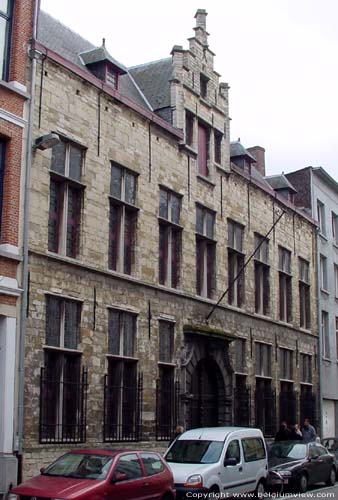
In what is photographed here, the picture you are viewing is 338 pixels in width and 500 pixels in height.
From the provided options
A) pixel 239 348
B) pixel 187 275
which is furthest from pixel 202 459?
pixel 239 348

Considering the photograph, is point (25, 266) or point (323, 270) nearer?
point (25, 266)

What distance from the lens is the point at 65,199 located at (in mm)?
18188

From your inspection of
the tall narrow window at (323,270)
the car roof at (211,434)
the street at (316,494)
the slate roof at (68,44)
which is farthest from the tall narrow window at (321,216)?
the car roof at (211,434)

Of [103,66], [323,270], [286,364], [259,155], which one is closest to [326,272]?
[323,270]

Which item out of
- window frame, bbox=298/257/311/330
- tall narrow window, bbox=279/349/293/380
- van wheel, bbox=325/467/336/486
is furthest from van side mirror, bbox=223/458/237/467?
window frame, bbox=298/257/311/330

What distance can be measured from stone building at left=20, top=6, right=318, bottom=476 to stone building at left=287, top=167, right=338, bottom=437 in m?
4.38

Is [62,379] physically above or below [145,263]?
below

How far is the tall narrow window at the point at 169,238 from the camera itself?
21766 millimetres

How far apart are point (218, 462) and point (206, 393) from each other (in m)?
8.20

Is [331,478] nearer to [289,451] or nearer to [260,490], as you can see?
[289,451]

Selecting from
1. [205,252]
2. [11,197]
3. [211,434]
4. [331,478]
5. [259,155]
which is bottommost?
[331,478]

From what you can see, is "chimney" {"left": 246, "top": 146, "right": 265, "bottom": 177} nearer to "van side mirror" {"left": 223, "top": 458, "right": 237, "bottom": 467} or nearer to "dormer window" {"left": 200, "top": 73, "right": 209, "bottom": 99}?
"dormer window" {"left": 200, "top": 73, "right": 209, "bottom": 99}

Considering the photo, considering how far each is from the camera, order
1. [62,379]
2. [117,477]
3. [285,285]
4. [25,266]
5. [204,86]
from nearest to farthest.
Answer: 1. [117,477]
2. [25,266]
3. [62,379]
4. [204,86]
5. [285,285]

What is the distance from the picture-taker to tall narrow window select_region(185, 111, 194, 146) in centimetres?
2362
